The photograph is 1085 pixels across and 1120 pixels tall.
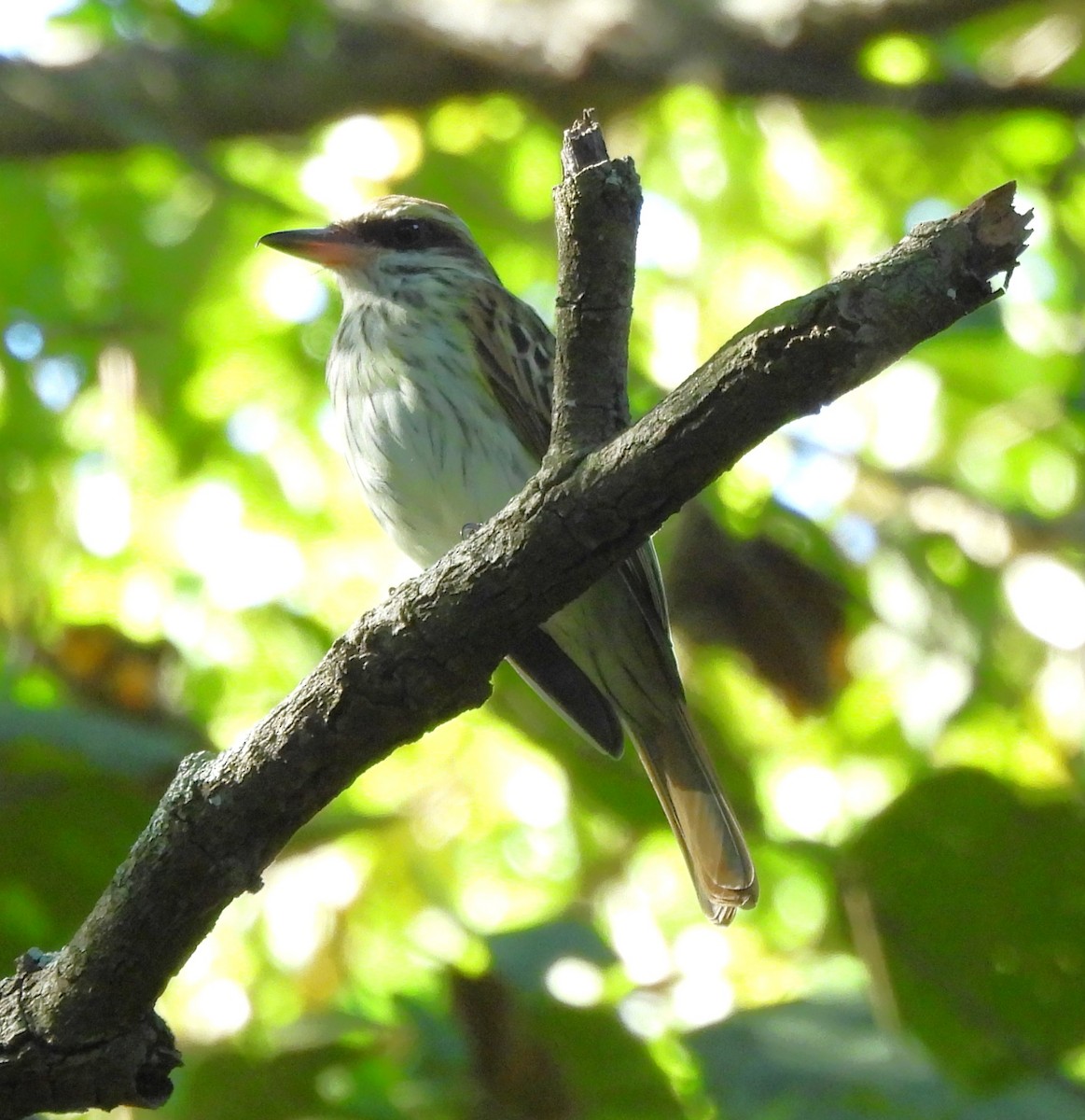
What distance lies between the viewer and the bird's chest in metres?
4.18

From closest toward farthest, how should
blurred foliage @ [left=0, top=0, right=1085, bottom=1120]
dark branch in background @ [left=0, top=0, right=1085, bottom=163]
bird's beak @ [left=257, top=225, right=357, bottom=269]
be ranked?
blurred foliage @ [left=0, top=0, right=1085, bottom=1120]
bird's beak @ [left=257, top=225, right=357, bottom=269]
dark branch in background @ [left=0, top=0, right=1085, bottom=163]

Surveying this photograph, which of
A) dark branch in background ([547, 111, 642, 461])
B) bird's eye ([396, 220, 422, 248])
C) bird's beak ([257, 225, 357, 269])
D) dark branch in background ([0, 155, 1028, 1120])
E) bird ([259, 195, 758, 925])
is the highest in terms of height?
bird's eye ([396, 220, 422, 248])

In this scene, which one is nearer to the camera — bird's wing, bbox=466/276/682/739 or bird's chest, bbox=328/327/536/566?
bird's wing, bbox=466/276/682/739

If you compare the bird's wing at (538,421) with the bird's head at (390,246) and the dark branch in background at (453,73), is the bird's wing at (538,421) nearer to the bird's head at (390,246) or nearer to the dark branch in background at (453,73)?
the bird's head at (390,246)

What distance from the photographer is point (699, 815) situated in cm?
410

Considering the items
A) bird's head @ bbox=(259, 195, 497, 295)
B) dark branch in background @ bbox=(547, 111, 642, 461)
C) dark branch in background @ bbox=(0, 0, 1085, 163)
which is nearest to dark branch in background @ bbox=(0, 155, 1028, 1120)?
dark branch in background @ bbox=(547, 111, 642, 461)

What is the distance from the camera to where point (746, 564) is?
5.10m

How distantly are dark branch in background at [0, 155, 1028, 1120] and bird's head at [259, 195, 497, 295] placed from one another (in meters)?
2.30

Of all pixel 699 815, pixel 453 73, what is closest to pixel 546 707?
pixel 699 815

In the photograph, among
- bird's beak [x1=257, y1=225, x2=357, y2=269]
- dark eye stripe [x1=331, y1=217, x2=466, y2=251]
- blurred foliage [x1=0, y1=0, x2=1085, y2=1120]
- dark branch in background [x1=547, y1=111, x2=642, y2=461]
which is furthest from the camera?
dark eye stripe [x1=331, y1=217, x2=466, y2=251]

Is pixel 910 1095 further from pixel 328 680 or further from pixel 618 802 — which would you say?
pixel 328 680

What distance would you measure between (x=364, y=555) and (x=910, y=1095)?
3.62 metres

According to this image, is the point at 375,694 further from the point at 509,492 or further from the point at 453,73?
the point at 453,73

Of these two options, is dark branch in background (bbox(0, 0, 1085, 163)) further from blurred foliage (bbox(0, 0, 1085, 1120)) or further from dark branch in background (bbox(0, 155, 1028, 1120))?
dark branch in background (bbox(0, 155, 1028, 1120))
